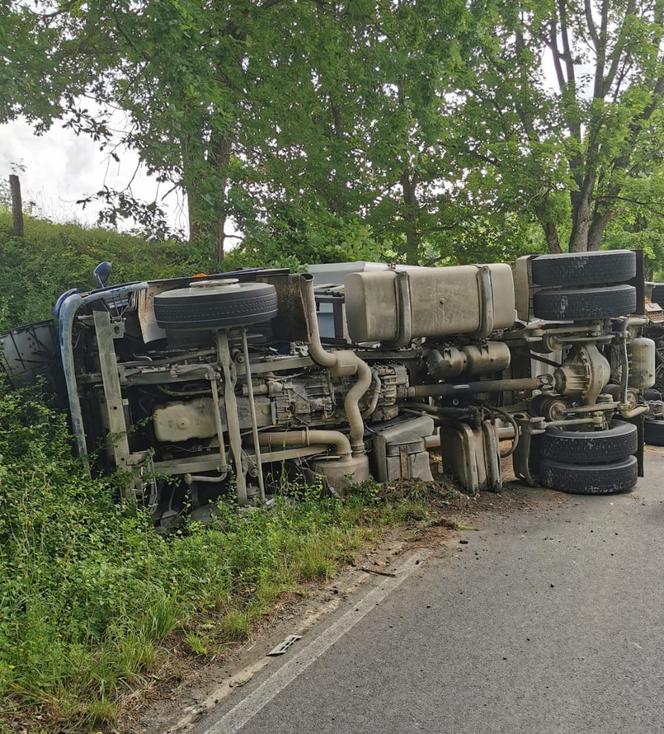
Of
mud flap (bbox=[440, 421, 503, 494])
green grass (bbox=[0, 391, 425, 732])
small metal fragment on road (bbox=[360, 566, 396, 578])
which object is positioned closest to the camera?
green grass (bbox=[0, 391, 425, 732])

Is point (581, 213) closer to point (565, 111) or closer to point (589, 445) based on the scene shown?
point (565, 111)

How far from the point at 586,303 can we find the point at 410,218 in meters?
10.6

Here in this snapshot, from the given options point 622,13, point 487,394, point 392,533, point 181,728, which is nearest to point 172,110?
point 487,394

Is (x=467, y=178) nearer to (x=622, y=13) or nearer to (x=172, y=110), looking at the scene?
(x=622, y=13)

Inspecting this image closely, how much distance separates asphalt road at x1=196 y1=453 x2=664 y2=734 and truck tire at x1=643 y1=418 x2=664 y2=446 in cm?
454

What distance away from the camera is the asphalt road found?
2787 mm

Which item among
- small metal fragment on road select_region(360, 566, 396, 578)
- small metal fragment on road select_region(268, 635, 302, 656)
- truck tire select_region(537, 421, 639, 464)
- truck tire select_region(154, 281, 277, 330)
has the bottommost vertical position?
small metal fragment on road select_region(360, 566, 396, 578)

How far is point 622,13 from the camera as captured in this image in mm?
15883

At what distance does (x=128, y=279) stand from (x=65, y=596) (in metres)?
7.83

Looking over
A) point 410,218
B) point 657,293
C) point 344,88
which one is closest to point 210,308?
point 657,293

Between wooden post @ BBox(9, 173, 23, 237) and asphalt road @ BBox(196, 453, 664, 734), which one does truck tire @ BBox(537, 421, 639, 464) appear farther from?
wooden post @ BBox(9, 173, 23, 237)

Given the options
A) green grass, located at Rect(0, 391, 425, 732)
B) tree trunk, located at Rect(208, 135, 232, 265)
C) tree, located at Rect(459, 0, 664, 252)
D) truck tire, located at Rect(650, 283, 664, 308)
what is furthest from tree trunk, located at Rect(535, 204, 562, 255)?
green grass, located at Rect(0, 391, 425, 732)

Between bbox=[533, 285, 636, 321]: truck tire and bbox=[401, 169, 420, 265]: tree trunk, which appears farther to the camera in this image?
bbox=[401, 169, 420, 265]: tree trunk

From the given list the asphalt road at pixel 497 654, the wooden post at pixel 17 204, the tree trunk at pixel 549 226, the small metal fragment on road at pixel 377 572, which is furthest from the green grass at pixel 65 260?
the tree trunk at pixel 549 226
